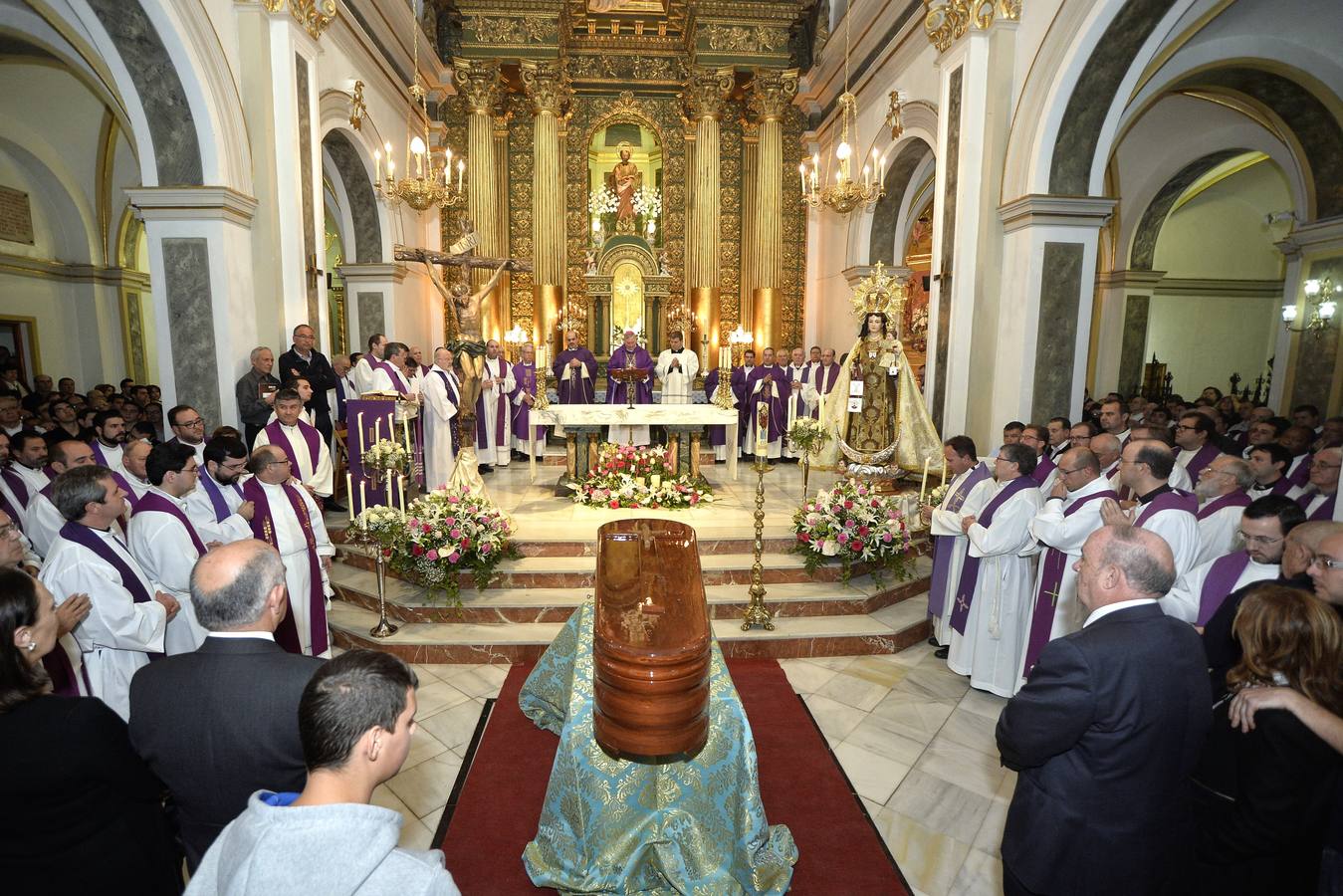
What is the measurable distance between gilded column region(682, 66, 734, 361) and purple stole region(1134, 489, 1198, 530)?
11.1 meters

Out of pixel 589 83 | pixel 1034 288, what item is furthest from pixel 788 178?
pixel 1034 288

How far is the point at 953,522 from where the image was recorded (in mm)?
5242

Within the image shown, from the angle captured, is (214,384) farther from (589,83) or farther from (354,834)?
(589,83)

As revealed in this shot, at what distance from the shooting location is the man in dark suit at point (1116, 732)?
2072 millimetres

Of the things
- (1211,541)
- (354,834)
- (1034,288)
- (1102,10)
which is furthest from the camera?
(1034,288)

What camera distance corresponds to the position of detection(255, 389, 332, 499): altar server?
5875 millimetres

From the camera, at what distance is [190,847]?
2.08 m

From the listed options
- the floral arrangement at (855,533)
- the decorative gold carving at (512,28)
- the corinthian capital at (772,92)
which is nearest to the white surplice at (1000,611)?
the floral arrangement at (855,533)

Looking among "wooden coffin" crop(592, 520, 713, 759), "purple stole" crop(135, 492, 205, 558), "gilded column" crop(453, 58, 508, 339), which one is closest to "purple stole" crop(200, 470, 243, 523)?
"purple stole" crop(135, 492, 205, 558)

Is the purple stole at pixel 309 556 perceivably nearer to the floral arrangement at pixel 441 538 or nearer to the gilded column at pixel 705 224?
the floral arrangement at pixel 441 538

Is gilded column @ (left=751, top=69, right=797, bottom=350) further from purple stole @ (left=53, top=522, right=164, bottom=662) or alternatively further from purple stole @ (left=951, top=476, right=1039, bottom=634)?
purple stole @ (left=53, top=522, right=164, bottom=662)

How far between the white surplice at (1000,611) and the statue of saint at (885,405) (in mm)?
3229

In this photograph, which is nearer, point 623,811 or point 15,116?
point 623,811

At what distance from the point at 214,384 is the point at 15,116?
10422mm
